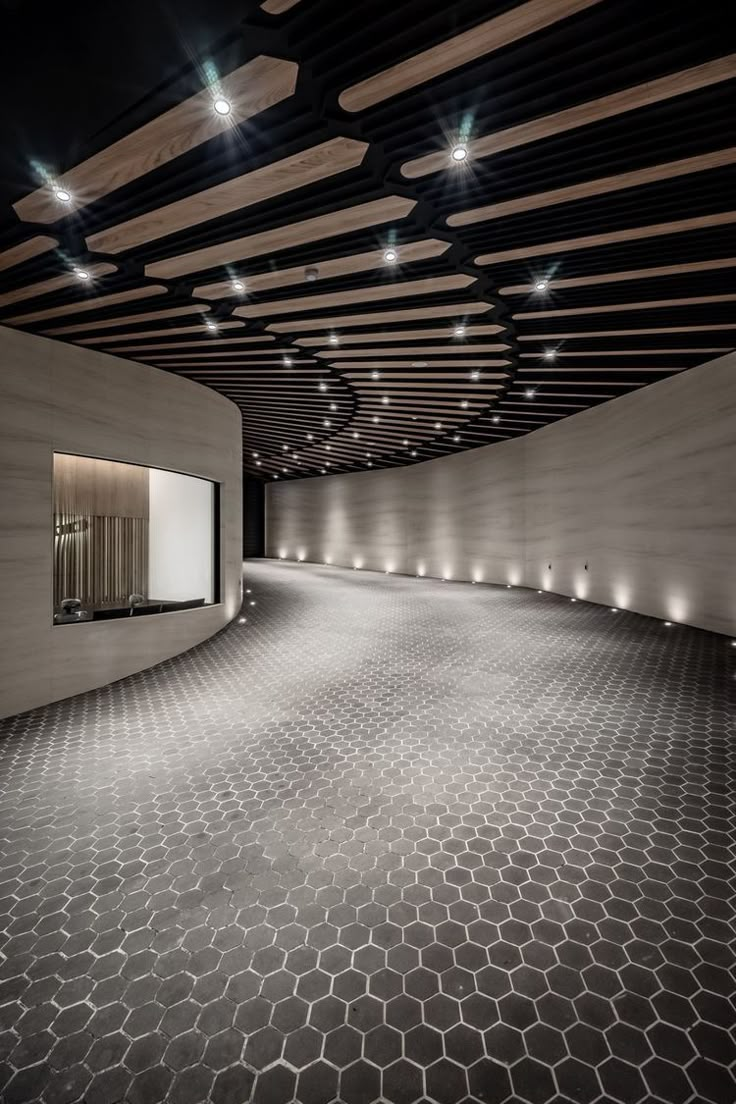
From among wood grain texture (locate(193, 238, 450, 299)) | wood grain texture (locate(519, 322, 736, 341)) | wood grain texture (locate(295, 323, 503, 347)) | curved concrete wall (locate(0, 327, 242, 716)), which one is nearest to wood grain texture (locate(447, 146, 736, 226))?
wood grain texture (locate(193, 238, 450, 299))

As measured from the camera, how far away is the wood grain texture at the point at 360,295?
4926mm

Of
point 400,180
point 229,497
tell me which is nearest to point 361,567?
point 229,497

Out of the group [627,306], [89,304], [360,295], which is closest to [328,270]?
[360,295]

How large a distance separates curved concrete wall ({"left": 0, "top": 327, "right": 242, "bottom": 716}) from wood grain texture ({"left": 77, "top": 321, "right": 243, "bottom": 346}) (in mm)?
200

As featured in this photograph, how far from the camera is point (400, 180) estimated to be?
3.37 m

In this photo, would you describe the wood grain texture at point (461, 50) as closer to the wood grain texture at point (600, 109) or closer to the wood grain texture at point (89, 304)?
the wood grain texture at point (600, 109)

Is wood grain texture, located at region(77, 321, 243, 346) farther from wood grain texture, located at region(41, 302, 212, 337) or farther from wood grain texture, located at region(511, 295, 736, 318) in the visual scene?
wood grain texture, located at region(511, 295, 736, 318)

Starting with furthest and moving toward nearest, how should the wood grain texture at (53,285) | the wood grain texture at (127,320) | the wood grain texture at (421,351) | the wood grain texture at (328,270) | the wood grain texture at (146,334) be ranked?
the wood grain texture at (421,351), the wood grain texture at (146,334), the wood grain texture at (127,320), the wood grain texture at (53,285), the wood grain texture at (328,270)

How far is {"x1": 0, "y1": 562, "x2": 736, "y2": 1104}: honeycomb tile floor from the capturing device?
1.79 metres

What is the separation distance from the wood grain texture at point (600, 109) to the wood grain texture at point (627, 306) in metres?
2.83

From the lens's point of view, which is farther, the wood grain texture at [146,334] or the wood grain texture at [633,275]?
the wood grain texture at [146,334]

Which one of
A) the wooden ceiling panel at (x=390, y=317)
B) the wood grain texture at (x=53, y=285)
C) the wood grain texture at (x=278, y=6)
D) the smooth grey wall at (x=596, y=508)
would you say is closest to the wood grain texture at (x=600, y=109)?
the wood grain texture at (x=278, y=6)

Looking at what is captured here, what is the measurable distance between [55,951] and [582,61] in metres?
5.00

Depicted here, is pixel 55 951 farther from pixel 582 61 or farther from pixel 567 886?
pixel 582 61
